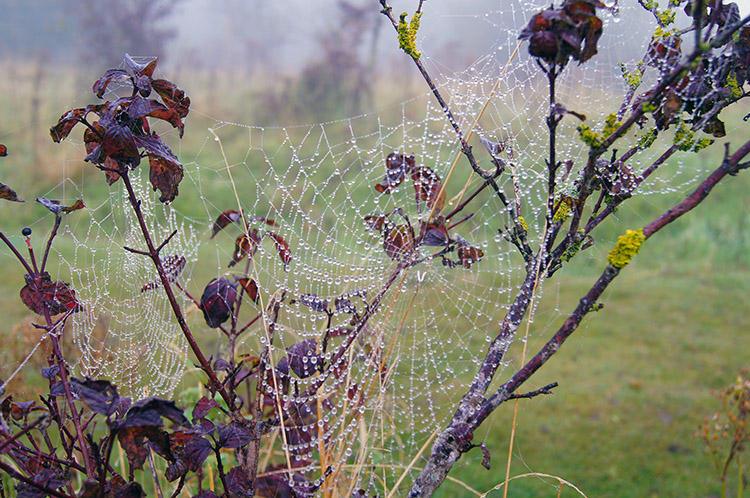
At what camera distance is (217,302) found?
40.8 inches

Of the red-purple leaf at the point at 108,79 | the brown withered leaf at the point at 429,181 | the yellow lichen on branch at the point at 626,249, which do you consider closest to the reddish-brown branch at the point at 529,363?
the yellow lichen on branch at the point at 626,249

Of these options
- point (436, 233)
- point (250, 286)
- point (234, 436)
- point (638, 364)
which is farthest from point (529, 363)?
point (638, 364)

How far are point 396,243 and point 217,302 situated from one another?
0.43m

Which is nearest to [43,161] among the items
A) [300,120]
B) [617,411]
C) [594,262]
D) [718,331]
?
[300,120]

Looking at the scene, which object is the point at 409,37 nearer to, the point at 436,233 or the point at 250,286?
the point at 436,233

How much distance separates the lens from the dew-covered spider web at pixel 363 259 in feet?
4.15

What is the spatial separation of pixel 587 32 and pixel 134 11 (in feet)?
27.8

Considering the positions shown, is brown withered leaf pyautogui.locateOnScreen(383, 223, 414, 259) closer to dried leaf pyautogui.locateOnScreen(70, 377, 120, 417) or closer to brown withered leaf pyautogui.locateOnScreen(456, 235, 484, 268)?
brown withered leaf pyautogui.locateOnScreen(456, 235, 484, 268)

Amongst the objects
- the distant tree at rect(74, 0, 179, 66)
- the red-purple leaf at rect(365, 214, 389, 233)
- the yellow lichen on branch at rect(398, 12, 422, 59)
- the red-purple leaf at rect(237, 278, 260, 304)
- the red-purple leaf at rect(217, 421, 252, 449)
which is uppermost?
the distant tree at rect(74, 0, 179, 66)

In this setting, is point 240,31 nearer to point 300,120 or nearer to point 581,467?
point 300,120

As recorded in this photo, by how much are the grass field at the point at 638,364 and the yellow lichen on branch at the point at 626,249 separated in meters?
0.46

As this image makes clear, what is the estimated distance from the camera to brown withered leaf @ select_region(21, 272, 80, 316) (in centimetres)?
100

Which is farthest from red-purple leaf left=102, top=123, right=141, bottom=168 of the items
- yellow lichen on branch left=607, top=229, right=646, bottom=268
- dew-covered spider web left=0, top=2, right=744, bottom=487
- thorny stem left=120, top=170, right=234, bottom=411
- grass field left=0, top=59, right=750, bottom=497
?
grass field left=0, top=59, right=750, bottom=497

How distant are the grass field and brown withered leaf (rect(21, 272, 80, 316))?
3.06ft
